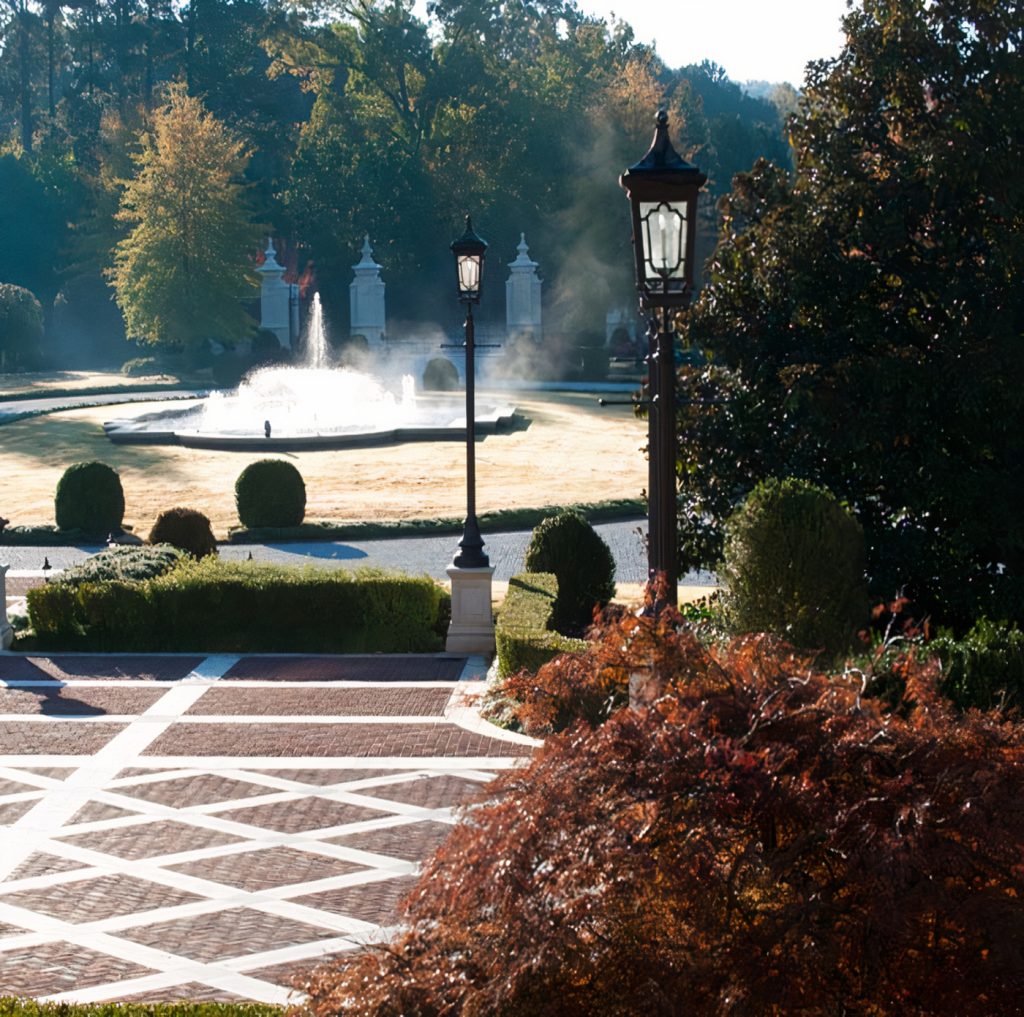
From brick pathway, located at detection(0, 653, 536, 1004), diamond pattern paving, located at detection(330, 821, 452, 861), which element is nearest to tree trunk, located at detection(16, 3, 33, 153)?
brick pathway, located at detection(0, 653, 536, 1004)

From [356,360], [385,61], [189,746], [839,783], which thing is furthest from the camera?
[385,61]

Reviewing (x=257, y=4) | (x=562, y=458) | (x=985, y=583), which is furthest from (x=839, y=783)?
(x=257, y=4)

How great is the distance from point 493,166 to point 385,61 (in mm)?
9495

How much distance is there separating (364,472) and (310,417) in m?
10.9

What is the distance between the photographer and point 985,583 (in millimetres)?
13852

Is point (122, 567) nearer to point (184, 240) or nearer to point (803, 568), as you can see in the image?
point (803, 568)

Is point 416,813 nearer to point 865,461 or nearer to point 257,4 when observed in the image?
point 865,461

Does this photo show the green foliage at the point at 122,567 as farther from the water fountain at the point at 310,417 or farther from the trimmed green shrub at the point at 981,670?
the water fountain at the point at 310,417

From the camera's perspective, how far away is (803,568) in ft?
38.1

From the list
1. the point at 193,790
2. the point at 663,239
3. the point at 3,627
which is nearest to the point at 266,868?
the point at 193,790

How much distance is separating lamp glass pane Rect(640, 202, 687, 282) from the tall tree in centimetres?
5590

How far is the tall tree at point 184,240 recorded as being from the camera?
62188 millimetres

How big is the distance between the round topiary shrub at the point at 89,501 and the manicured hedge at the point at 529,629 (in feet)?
41.5

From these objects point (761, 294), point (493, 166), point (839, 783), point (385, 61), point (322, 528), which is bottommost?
point (322, 528)
